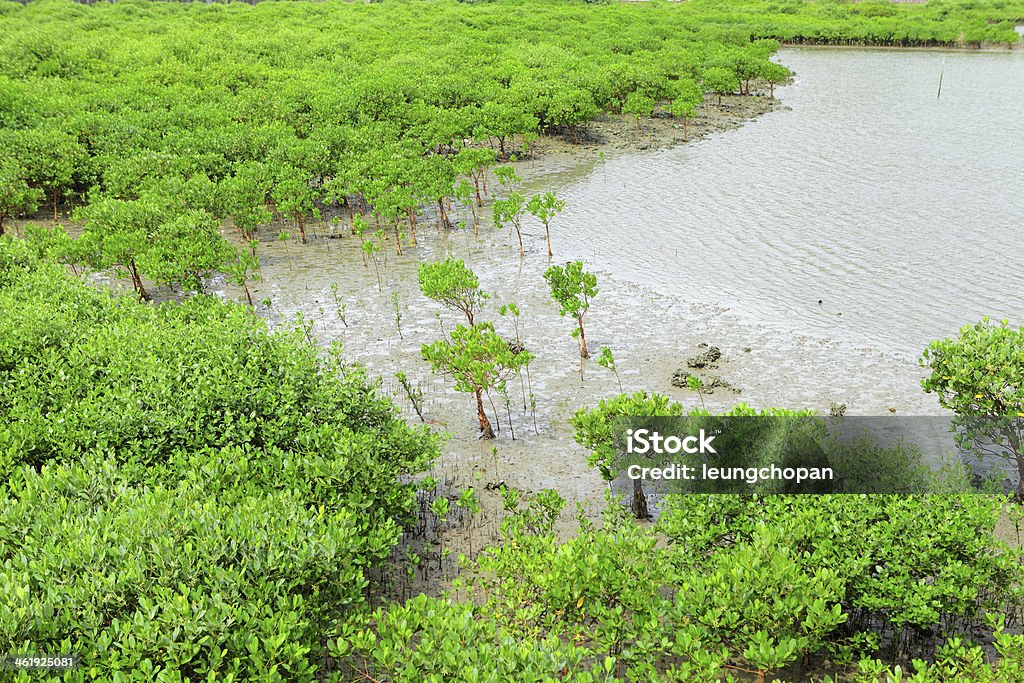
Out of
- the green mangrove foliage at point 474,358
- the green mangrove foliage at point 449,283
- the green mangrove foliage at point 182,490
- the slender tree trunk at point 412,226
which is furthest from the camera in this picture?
the slender tree trunk at point 412,226

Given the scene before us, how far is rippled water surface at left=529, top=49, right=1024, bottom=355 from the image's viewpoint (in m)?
22.5

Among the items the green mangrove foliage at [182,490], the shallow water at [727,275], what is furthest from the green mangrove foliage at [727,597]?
the shallow water at [727,275]

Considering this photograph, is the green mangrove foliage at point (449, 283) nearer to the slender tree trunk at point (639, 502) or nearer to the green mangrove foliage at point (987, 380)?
the slender tree trunk at point (639, 502)

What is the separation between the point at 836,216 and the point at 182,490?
26.4 meters

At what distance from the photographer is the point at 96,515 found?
31.5 ft

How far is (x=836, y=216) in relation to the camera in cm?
2997

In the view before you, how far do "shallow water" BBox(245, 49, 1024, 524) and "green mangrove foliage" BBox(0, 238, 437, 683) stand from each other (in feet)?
12.8

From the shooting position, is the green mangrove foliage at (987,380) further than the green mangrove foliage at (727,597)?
Yes

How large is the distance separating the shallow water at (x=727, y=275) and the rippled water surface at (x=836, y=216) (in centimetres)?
10

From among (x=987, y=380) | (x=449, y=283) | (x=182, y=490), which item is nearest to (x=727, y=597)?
(x=987, y=380)

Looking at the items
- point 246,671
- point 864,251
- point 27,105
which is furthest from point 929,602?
point 27,105

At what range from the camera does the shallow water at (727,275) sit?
17984 millimetres

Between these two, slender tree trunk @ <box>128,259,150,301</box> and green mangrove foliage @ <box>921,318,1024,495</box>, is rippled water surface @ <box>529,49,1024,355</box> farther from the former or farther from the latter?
slender tree trunk @ <box>128,259,150,301</box>

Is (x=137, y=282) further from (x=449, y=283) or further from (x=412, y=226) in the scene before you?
(x=449, y=283)
